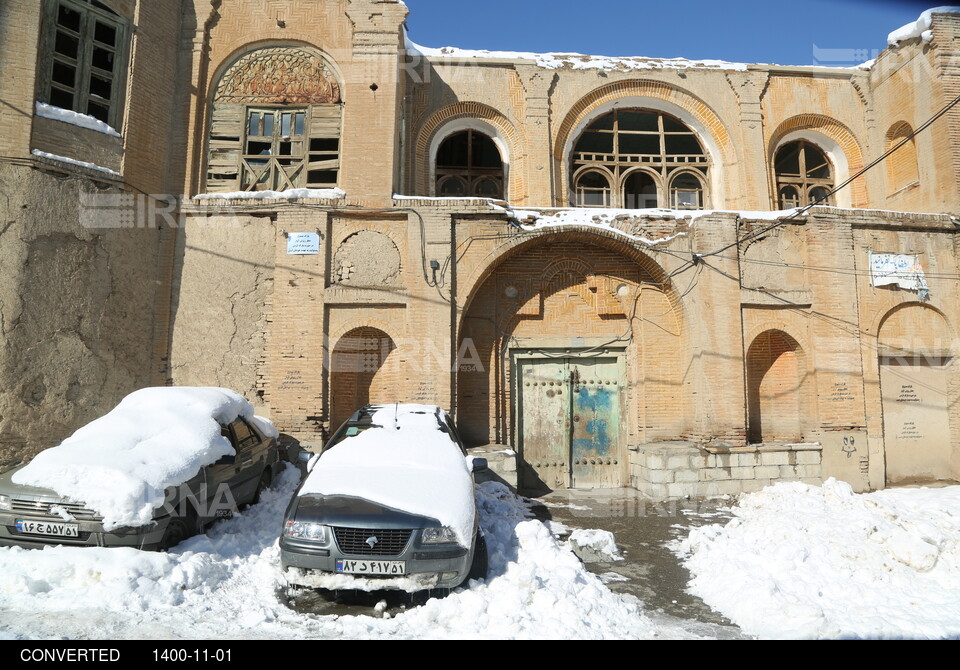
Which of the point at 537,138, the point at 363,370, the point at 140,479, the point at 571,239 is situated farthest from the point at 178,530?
the point at 537,138

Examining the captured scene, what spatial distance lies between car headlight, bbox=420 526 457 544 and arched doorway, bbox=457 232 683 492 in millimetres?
5770

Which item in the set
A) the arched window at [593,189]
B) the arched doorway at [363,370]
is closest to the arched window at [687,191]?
the arched window at [593,189]

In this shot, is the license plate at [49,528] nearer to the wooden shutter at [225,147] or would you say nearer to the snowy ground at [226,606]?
the snowy ground at [226,606]

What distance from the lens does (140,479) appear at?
503 centimetres

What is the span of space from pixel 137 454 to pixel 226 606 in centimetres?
192

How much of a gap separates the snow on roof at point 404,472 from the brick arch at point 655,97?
A: 8.59 meters

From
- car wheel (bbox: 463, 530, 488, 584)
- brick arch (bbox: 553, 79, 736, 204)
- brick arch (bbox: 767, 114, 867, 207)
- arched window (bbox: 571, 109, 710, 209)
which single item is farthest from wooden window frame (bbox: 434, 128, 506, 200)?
car wheel (bbox: 463, 530, 488, 584)

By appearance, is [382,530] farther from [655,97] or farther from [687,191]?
[655,97]

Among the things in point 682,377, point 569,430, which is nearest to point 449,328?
point 569,430

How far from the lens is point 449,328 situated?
9.77 meters

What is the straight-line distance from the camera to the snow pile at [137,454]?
488cm

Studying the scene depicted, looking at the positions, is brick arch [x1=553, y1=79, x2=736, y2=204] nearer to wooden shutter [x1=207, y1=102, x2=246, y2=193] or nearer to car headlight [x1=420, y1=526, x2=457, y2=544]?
wooden shutter [x1=207, y1=102, x2=246, y2=193]
